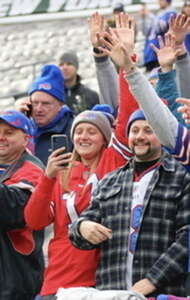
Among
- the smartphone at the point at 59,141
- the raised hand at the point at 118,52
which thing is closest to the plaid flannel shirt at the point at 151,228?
the smartphone at the point at 59,141

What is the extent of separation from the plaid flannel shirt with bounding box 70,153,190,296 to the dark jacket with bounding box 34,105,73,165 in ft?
6.04

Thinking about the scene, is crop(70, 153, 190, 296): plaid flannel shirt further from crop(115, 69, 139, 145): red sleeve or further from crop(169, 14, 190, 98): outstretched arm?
crop(169, 14, 190, 98): outstretched arm

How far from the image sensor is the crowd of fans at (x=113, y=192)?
16.8ft

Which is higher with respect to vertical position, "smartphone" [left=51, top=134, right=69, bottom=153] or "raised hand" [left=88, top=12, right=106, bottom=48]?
"raised hand" [left=88, top=12, right=106, bottom=48]

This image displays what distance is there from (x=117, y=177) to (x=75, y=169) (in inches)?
22.9

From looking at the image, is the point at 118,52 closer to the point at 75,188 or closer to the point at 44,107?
the point at 75,188

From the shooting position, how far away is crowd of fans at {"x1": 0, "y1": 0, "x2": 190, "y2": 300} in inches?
202

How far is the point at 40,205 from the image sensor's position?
550cm

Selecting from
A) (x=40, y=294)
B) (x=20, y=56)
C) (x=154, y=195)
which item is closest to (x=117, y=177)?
(x=154, y=195)

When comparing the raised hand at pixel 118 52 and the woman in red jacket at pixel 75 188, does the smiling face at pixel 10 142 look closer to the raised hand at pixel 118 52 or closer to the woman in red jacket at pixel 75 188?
the woman in red jacket at pixel 75 188

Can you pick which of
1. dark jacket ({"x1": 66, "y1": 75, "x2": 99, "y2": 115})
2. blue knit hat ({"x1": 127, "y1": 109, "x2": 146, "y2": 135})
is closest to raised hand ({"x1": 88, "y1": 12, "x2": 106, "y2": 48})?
blue knit hat ({"x1": 127, "y1": 109, "x2": 146, "y2": 135})

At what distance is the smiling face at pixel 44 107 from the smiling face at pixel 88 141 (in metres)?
1.21

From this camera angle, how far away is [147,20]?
17500mm

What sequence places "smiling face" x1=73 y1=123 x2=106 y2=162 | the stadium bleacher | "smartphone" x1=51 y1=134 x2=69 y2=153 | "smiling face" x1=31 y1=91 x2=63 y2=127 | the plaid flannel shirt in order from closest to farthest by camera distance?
1. the plaid flannel shirt
2. "smartphone" x1=51 y1=134 x2=69 y2=153
3. "smiling face" x1=73 y1=123 x2=106 y2=162
4. "smiling face" x1=31 y1=91 x2=63 y2=127
5. the stadium bleacher
